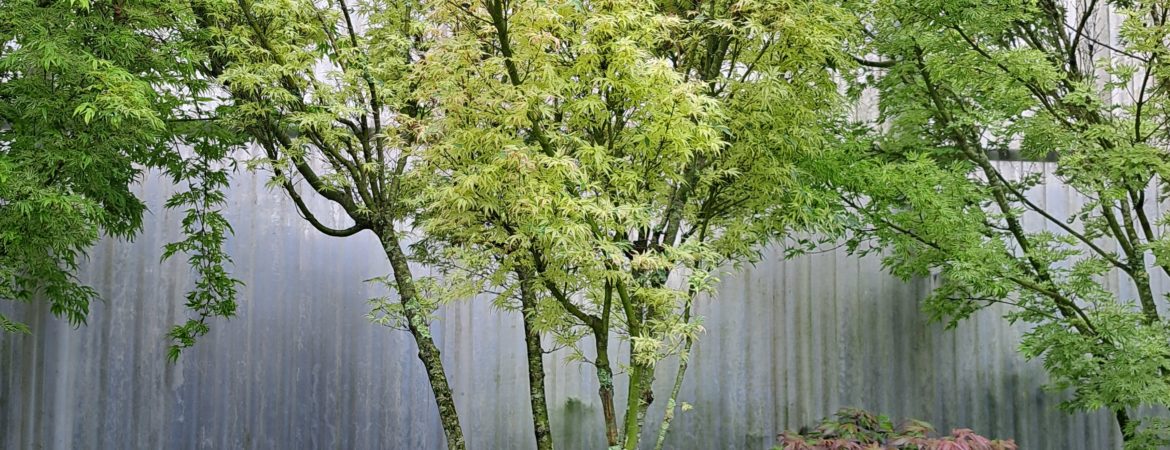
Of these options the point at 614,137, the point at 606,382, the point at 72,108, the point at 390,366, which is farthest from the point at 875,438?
the point at 72,108

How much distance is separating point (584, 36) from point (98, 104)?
1825 mm

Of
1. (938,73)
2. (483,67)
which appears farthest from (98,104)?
(938,73)

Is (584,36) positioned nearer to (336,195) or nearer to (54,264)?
(336,195)

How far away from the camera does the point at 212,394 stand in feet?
17.8

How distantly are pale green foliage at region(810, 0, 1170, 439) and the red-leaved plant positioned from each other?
2.57 feet

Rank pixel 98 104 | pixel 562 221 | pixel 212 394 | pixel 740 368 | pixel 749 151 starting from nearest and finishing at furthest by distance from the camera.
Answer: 1. pixel 562 221
2. pixel 98 104
3. pixel 749 151
4. pixel 212 394
5. pixel 740 368

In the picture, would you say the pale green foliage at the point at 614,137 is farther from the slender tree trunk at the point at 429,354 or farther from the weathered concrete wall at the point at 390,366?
the weathered concrete wall at the point at 390,366

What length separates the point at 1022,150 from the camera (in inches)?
210

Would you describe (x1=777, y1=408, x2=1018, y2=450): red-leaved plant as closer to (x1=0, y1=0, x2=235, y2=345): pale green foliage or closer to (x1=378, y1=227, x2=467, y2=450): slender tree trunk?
(x1=378, y1=227, x2=467, y2=450): slender tree trunk

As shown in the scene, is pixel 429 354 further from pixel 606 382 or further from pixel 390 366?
pixel 390 366

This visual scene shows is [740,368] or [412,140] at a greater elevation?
[412,140]

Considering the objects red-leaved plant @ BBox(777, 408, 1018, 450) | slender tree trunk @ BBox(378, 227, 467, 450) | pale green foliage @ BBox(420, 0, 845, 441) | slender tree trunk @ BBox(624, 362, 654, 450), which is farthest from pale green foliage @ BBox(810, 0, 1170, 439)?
slender tree trunk @ BBox(378, 227, 467, 450)

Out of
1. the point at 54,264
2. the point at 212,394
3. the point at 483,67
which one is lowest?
the point at 212,394

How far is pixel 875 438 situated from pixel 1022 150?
6.81 ft
